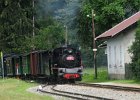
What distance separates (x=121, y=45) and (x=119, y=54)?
1104 millimetres

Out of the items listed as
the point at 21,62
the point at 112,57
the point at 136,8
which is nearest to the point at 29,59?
the point at 21,62

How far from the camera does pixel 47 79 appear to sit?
42.4m

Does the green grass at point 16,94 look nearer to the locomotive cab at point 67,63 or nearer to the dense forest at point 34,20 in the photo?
the locomotive cab at point 67,63

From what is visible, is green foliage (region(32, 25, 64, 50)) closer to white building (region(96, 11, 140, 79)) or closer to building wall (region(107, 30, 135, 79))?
building wall (region(107, 30, 135, 79))

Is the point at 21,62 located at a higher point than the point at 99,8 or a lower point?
lower

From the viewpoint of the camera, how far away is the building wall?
42.2 meters

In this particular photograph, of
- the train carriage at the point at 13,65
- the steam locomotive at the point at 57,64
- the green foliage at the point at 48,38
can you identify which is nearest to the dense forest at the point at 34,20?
the green foliage at the point at 48,38

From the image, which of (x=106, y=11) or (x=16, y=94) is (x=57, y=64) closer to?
(x=16, y=94)

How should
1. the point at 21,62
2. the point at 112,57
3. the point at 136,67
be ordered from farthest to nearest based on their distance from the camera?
1. the point at 21,62
2. the point at 112,57
3. the point at 136,67

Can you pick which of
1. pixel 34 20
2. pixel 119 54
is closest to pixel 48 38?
pixel 34 20

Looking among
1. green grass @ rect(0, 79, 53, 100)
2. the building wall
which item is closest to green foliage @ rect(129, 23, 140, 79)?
the building wall

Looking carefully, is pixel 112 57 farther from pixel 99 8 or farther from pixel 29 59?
pixel 99 8

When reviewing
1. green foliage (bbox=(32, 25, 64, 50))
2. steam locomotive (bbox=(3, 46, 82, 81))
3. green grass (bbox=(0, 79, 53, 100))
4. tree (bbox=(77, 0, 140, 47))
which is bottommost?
green grass (bbox=(0, 79, 53, 100))

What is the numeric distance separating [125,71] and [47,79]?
658 cm
